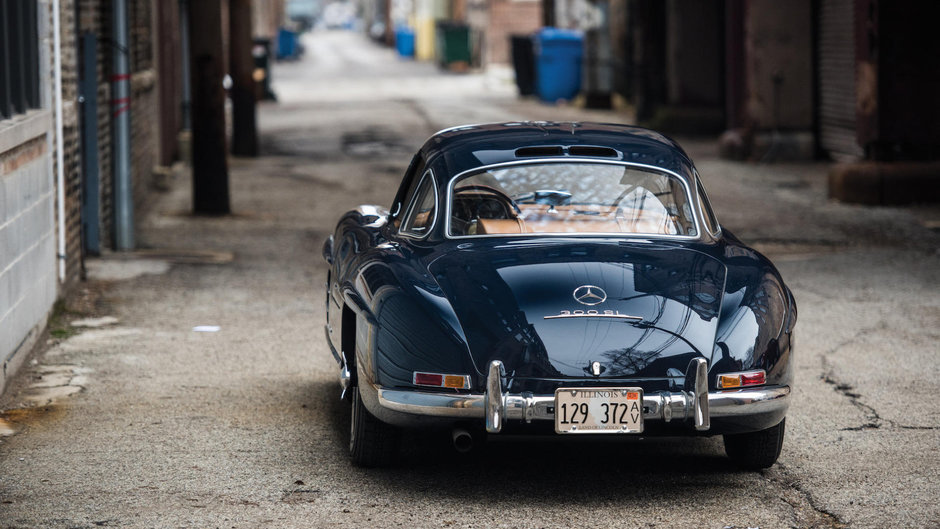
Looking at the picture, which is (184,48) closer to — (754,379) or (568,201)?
(568,201)

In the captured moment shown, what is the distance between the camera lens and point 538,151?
21.0 ft

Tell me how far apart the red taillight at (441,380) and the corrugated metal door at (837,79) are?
1347 cm

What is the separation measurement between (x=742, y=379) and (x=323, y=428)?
7.00 feet

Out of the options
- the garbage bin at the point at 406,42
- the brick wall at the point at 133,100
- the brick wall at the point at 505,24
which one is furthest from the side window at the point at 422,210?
the garbage bin at the point at 406,42

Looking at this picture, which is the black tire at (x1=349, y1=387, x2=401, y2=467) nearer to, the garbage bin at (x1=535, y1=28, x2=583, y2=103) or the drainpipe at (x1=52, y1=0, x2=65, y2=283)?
the drainpipe at (x1=52, y1=0, x2=65, y2=283)

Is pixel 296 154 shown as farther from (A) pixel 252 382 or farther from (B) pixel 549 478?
(B) pixel 549 478

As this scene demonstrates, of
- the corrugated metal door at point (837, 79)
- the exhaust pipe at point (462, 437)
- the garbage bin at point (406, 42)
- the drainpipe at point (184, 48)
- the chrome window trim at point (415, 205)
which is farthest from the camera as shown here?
the garbage bin at point (406, 42)

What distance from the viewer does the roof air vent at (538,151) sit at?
251 inches

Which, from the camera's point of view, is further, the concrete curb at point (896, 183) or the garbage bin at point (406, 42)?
the garbage bin at point (406, 42)

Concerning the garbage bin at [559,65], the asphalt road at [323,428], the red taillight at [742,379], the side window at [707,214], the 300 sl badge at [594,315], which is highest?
the garbage bin at [559,65]

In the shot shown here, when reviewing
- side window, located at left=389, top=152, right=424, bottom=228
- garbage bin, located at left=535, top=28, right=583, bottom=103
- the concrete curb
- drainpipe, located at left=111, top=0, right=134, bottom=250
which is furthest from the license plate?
garbage bin, located at left=535, top=28, right=583, bottom=103

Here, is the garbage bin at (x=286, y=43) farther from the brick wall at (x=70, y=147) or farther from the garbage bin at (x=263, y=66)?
the brick wall at (x=70, y=147)

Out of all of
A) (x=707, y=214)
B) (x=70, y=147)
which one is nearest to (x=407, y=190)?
(x=707, y=214)

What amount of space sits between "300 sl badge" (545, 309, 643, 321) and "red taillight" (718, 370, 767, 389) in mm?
379
